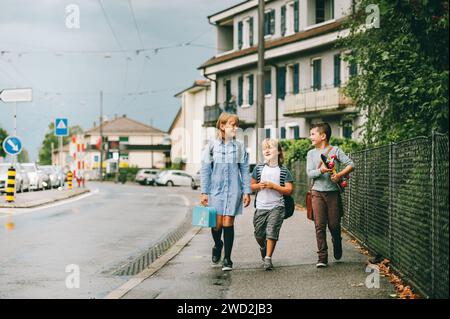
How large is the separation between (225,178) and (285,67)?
3714 cm

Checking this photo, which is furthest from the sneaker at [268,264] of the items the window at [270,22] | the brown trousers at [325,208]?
the window at [270,22]

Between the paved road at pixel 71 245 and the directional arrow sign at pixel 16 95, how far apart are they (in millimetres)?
3384

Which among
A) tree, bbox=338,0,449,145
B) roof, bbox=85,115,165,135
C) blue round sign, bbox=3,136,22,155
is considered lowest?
blue round sign, bbox=3,136,22,155

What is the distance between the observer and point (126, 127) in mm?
143250

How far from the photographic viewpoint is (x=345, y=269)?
9.34 meters

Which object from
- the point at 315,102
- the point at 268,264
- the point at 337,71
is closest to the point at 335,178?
the point at 268,264

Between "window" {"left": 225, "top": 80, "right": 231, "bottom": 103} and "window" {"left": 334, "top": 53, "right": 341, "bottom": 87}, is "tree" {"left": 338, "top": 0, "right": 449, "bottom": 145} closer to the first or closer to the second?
"window" {"left": 334, "top": 53, "right": 341, "bottom": 87}

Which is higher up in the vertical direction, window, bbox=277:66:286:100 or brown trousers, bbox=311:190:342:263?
window, bbox=277:66:286:100

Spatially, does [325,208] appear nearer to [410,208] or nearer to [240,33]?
[410,208]

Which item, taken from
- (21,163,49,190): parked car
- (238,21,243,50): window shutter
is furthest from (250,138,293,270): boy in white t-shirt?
(238,21,243,50): window shutter

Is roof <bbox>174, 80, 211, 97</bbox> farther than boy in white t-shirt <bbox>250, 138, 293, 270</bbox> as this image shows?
Yes

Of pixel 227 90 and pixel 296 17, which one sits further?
pixel 227 90

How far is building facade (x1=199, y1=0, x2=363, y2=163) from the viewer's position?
40531 mm
